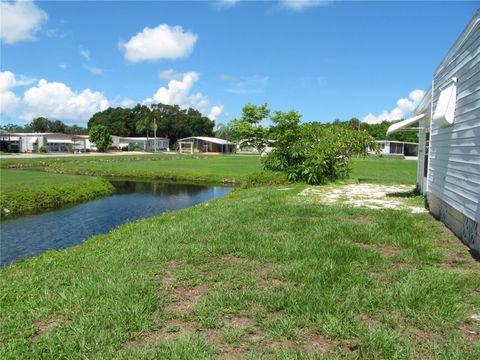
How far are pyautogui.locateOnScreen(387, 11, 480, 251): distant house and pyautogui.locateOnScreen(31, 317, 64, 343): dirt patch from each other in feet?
18.6

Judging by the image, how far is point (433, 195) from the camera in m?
9.55

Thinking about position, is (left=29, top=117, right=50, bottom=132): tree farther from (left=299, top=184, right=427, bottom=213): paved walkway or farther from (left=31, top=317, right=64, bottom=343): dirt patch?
(left=31, top=317, right=64, bottom=343): dirt patch

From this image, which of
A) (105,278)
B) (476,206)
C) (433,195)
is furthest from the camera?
(433,195)

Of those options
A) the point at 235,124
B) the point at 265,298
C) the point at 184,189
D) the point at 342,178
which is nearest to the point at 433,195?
the point at 265,298

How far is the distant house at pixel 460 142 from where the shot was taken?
6.16 m

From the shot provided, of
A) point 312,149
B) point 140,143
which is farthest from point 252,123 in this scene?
point 140,143

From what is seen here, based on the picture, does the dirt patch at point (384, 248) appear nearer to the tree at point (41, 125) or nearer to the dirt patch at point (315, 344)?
the dirt patch at point (315, 344)

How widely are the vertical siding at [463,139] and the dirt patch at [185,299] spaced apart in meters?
4.19

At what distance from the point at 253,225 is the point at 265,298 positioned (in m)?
3.91

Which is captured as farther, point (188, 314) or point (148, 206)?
point (148, 206)

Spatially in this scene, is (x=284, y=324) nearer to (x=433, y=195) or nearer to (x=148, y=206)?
(x=433, y=195)

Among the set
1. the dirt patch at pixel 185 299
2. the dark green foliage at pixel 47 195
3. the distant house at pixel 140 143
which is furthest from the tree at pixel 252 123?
the distant house at pixel 140 143

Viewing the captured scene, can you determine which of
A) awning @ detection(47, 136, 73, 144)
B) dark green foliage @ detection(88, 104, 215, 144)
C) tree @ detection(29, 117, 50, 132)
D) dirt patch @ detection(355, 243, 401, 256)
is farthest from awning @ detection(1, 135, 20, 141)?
dirt patch @ detection(355, 243, 401, 256)

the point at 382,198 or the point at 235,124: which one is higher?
the point at 235,124
